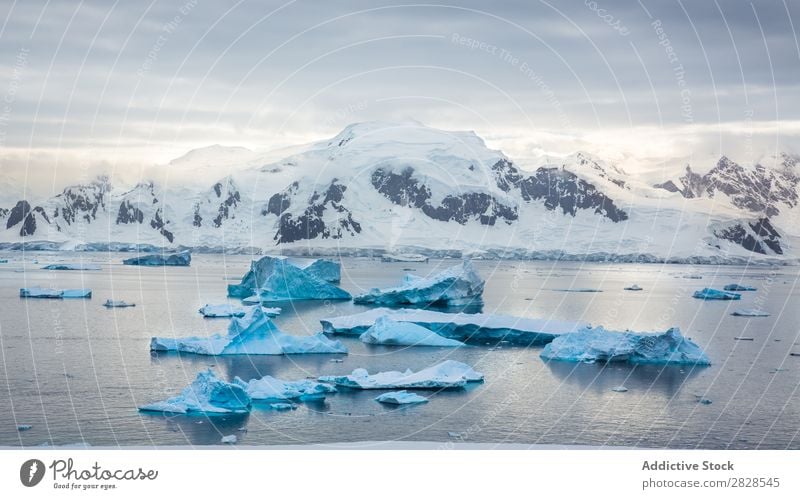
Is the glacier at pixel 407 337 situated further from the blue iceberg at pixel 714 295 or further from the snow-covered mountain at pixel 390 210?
the snow-covered mountain at pixel 390 210

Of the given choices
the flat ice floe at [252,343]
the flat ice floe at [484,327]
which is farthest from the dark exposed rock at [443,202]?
the flat ice floe at [252,343]

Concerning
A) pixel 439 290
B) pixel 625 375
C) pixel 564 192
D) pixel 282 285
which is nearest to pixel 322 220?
pixel 564 192

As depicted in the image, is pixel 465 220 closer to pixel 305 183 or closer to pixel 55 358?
pixel 305 183

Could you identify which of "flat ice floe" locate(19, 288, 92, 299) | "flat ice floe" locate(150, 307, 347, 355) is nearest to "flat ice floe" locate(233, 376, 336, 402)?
"flat ice floe" locate(150, 307, 347, 355)

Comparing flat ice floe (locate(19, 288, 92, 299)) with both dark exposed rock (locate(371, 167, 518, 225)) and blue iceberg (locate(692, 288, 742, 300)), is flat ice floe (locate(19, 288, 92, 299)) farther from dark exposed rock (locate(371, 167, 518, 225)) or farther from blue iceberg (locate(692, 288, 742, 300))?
dark exposed rock (locate(371, 167, 518, 225))

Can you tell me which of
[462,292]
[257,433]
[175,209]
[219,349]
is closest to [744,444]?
[257,433]
